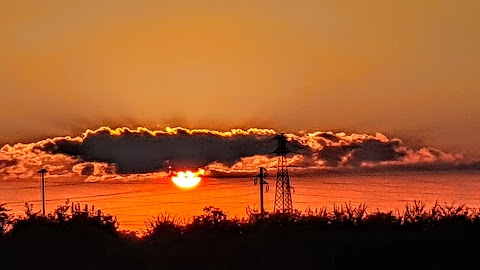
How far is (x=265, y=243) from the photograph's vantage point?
139ft

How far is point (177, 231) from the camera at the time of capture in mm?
45312

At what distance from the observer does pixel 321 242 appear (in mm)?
41688

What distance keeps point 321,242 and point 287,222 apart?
282 cm

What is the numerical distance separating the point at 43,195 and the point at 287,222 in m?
54.8

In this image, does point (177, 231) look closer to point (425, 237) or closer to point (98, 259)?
point (98, 259)

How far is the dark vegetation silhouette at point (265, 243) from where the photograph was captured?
133 feet

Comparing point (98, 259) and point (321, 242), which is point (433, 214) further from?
point (98, 259)

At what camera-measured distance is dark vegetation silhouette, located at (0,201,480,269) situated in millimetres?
40469

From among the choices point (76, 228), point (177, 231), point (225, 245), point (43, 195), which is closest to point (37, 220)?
point (76, 228)

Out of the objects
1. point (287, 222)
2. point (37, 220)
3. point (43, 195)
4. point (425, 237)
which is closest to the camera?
point (425, 237)

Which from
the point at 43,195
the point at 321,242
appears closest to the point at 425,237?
the point at 321,242

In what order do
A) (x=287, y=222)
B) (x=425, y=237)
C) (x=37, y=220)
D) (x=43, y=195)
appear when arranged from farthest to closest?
(x=43, y=195), (x=37, y=220), (x=287, y=222), (x=425, y=237)

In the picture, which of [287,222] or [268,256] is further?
[287,222]

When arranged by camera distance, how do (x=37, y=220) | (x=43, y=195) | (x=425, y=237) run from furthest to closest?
(x=43, y=195) → (x=37, y=220) → (x=425, y=237)
